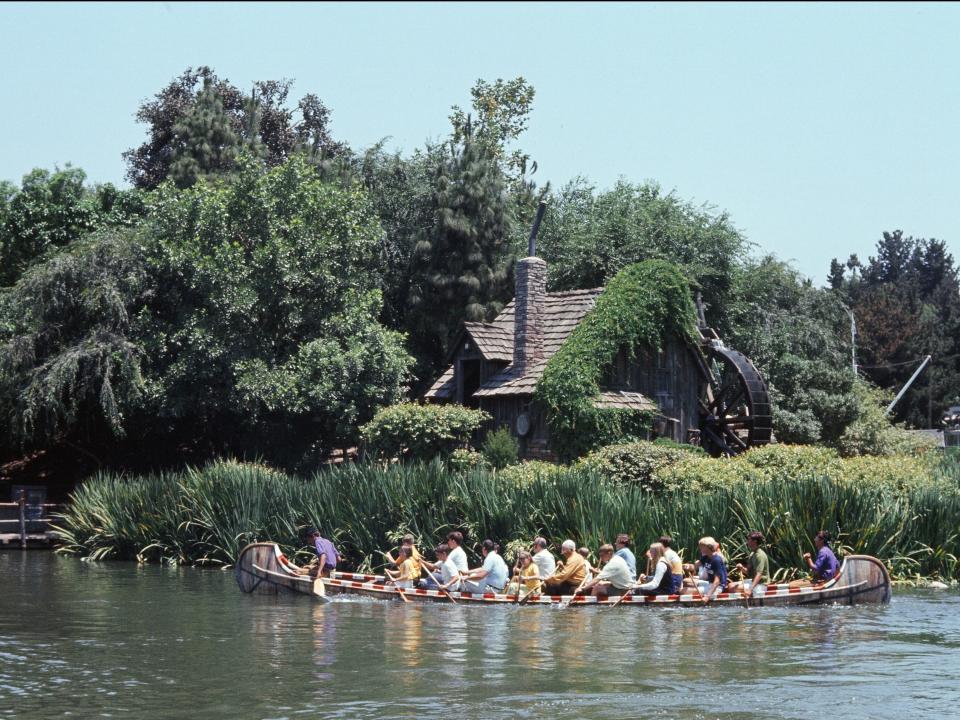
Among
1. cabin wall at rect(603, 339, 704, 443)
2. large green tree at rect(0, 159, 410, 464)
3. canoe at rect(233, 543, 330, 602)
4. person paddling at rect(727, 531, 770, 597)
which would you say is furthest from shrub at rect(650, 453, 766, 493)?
large green tree at rect(0, 159, 410, 464)

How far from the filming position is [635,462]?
3334 cm

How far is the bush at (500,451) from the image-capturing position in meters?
36.4

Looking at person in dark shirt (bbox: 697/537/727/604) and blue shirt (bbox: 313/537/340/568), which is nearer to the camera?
person in dark shirt (bbox: 697/537/727/604)

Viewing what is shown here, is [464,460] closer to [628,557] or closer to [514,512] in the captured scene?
Result: [514,512]

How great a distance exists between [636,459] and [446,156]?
84.7ft

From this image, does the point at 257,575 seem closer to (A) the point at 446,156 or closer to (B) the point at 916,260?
(A) the point at 446,156

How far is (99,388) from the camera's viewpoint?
41906 millimetres

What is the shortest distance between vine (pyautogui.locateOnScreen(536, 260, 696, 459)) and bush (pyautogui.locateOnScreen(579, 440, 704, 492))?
7.86 ft

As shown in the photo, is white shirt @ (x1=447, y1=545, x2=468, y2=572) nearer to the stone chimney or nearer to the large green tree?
the stone chimney

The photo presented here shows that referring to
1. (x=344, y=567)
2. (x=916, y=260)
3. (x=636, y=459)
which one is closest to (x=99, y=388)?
(x=344, y=567)

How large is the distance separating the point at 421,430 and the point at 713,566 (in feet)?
44.6

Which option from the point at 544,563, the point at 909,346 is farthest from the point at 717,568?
the point at 909,346

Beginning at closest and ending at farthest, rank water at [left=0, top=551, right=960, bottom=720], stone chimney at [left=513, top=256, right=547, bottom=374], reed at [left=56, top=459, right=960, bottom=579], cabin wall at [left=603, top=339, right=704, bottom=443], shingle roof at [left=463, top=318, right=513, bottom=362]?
1. water at [left=0, top=551, right=960, bottom=720]
2. reed at [left=56, top=459, right=960, bottom=579]
3. stone chimney at [left=513, top=256, right=547, bottom=374]
4. cabin wall at [left=603, top=339, right=704, bottom=443]
5. shingle roof at [left=463, top=318, right=513, bottom=362]

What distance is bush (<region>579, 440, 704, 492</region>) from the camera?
33.0 meters
